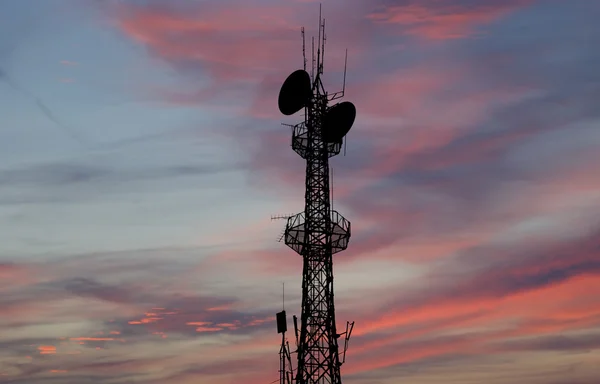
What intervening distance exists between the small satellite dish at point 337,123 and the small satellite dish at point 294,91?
328 cm

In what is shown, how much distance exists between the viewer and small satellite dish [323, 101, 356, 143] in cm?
10331

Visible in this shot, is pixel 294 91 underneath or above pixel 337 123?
above

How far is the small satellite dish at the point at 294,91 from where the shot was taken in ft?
333

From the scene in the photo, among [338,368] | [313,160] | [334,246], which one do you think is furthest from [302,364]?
[313,160]

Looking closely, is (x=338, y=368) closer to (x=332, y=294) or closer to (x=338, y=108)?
(x=332, y=294)

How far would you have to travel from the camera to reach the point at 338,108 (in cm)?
10444

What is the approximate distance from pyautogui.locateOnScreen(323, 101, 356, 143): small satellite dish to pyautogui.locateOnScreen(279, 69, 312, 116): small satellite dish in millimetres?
3284

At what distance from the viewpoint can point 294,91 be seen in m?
102

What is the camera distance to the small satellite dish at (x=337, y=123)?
4067 inches

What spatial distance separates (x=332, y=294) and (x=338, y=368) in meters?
7.06

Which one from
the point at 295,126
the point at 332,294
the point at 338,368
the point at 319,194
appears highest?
the point at 295,126

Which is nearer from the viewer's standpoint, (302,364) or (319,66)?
(302,364)

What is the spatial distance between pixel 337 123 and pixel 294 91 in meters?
5.50

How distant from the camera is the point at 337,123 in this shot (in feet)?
340
